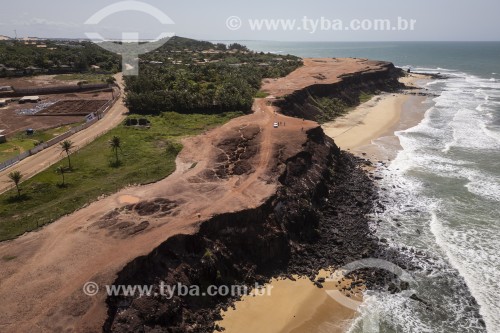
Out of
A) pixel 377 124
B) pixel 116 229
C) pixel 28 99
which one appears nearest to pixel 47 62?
pixel 28 99

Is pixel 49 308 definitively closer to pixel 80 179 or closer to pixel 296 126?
pixel 80 179

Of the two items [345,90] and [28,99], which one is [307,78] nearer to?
[345,90]

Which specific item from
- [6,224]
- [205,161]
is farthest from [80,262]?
[205,161]

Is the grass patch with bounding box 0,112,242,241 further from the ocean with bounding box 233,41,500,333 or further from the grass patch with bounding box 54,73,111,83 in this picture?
the grass patch with bounding box 54,73,111,83

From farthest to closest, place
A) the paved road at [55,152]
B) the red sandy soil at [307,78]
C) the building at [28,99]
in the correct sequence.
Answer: the red sandy soil at [307,78]
the building at [28,99]
the paved road at [55,152]

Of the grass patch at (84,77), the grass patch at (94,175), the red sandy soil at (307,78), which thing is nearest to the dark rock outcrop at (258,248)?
the grass patch at (94,175)

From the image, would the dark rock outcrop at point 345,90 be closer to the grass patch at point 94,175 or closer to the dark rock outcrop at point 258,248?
the grass patch at point 94,175
